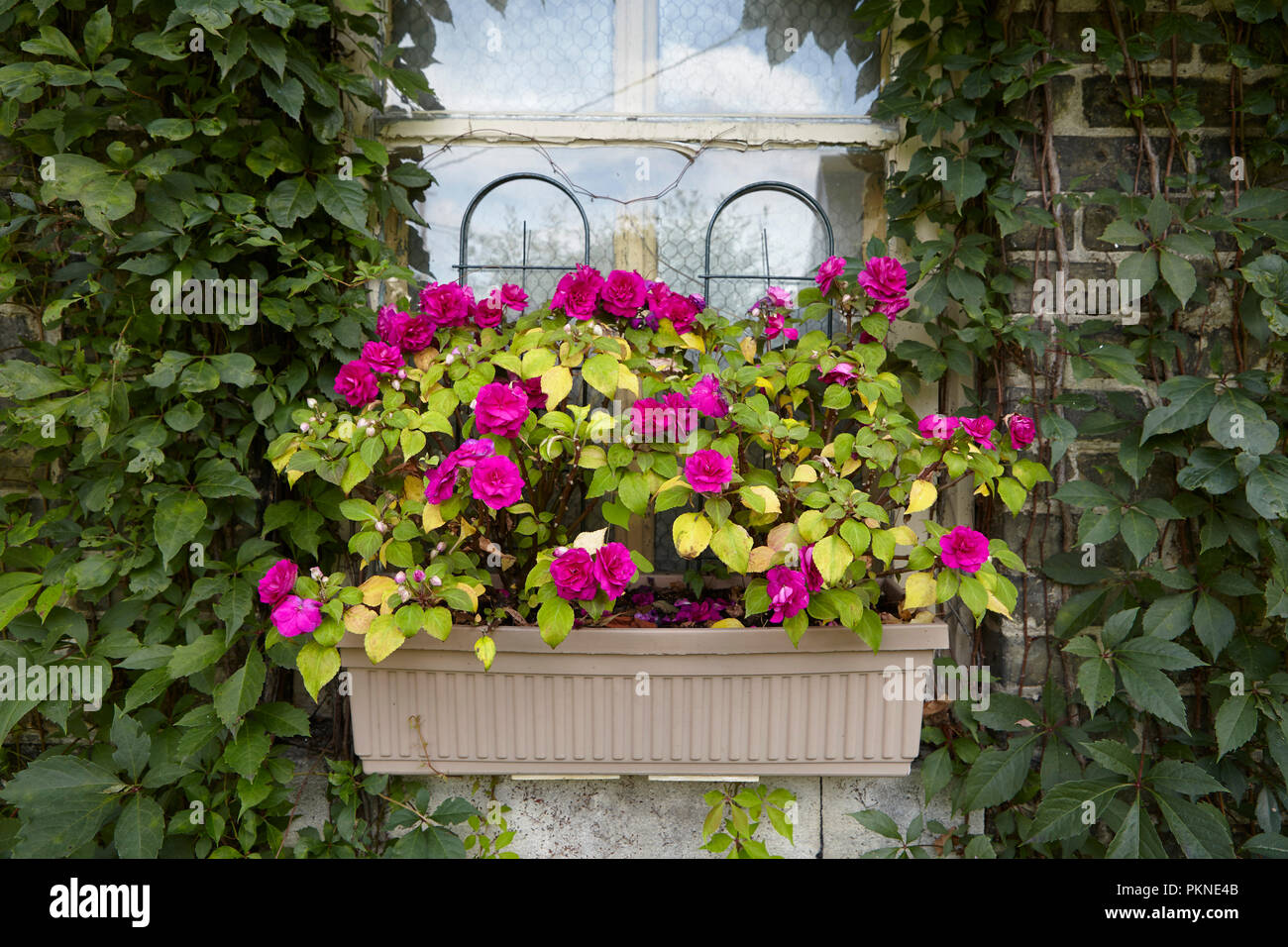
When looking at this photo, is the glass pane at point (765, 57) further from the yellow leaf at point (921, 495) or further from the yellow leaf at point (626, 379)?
the yellow leaf at point (921, 495)

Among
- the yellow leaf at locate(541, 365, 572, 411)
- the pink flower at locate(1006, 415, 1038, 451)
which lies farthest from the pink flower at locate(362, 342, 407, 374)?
the pink flower at locate(1006, 415, 1038, 451)

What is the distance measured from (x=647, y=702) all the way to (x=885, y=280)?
816mm

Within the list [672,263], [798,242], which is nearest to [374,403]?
[672,263]

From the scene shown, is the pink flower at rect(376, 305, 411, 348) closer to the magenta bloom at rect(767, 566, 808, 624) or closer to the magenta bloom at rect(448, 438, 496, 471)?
the magenta bloom at rect(448, 438, 496, 471)

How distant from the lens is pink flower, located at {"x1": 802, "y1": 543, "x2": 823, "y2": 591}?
3.88 ft

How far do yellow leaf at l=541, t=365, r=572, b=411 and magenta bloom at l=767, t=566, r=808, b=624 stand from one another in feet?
1.41

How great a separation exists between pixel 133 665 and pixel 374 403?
574mm

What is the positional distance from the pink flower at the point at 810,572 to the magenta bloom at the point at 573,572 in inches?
12.6

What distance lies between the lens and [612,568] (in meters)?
1.12

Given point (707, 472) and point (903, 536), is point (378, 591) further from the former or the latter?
point (903, 536)

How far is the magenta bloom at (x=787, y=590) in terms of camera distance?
1.16 metres

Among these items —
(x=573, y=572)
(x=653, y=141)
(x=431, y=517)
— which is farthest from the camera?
(x=653, y=141)

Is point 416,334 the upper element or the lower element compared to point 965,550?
upper

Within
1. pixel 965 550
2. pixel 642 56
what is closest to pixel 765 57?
pixel 642 56
